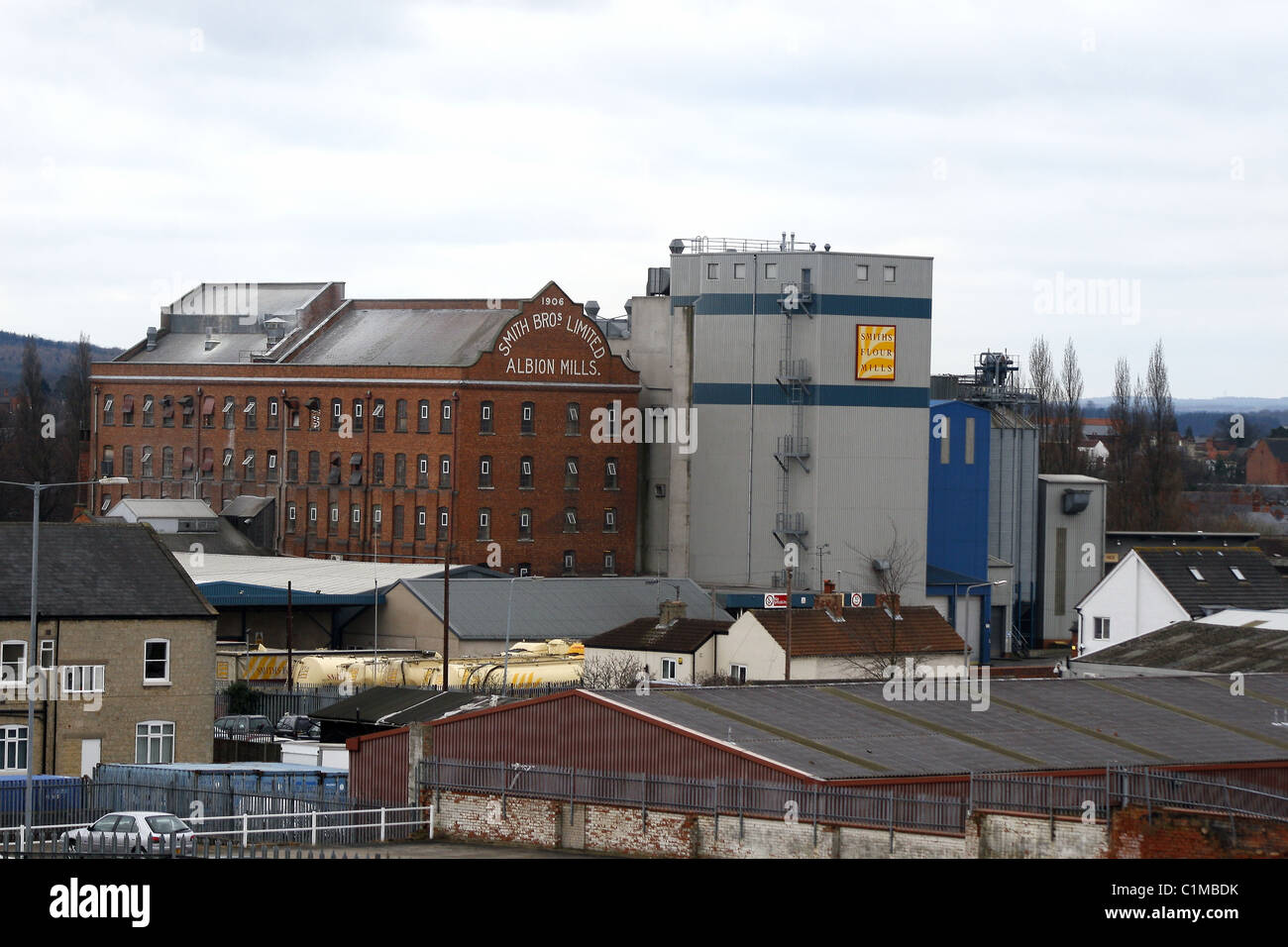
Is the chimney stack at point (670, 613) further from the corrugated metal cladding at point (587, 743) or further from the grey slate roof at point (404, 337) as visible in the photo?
the corrugated metal cladding at point (587, 743)

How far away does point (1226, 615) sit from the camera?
6931 cm

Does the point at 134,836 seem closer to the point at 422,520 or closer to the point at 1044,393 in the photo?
the point at 422,520

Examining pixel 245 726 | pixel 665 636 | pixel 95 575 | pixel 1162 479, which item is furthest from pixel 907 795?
pixel 1162 479

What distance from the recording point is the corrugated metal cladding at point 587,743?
35.1 metres

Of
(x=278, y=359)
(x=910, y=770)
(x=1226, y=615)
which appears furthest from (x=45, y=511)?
(x=910, y=770)

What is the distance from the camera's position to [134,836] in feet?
107

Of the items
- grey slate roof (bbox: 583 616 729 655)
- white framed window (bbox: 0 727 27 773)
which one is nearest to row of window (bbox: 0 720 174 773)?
white framed window (bbox: 0 727 27 773)

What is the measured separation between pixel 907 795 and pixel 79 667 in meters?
24.8

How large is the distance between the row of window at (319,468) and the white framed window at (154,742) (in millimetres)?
43177

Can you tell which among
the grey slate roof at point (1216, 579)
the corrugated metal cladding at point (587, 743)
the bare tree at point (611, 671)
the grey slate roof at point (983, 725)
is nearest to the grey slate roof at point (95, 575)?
the corrugated metal cladding at point (587, 743)

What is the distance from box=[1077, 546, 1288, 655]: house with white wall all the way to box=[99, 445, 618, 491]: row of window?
29.2m

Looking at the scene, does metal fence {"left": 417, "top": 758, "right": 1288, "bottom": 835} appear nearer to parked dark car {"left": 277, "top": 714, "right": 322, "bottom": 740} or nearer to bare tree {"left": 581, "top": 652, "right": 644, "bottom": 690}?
parked dark car {"left": 277, "top": 714, "right": 322, "bottom": 740}

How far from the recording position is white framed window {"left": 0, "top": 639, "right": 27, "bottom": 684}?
4759 cm
